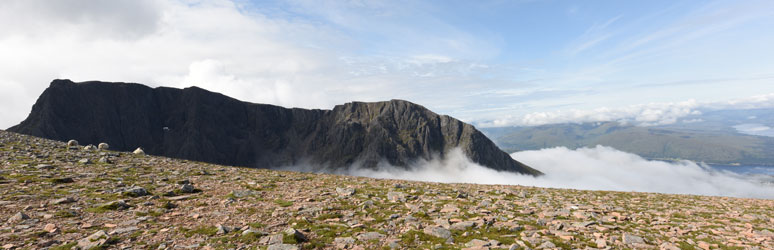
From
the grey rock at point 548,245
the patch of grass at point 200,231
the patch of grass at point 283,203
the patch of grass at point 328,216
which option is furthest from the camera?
the patch of grass at point 283,203

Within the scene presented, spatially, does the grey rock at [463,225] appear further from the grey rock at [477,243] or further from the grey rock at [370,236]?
the grey rock at [370,236]

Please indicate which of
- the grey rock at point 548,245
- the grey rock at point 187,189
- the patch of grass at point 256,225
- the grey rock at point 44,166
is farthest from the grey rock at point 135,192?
the grey rock at point 548,245

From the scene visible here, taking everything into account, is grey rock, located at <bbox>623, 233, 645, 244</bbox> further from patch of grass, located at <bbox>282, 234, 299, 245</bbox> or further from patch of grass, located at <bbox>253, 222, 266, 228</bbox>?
patch of grass, located at <bbox>253, 222, 266, 228</bbox>

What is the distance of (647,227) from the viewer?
601 inches

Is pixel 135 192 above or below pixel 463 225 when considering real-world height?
above

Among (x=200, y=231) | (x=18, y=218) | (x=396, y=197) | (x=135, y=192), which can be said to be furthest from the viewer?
(x=396, y=197)

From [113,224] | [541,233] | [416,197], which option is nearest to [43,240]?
[113,224]

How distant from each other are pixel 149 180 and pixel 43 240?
1400 cm

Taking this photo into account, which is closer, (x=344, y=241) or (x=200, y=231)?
(x=344, y=241)

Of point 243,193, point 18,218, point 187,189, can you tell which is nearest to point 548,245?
point 243,193

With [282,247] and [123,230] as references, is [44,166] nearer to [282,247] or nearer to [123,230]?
[123,230]

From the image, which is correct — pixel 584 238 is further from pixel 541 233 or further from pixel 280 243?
pixel 280 243

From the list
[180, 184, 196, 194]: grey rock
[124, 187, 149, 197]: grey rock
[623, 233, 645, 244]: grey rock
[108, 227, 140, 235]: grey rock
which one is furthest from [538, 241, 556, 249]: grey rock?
[124, 187, 149, 197]: grey rock

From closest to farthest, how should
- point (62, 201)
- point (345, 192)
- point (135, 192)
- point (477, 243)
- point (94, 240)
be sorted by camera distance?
point (94, 240) < point (477, 243) < point (62, 201) < point (135, 192) < point (345, 192)
